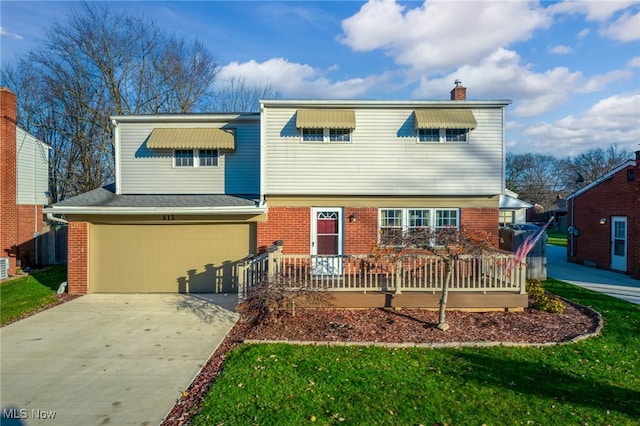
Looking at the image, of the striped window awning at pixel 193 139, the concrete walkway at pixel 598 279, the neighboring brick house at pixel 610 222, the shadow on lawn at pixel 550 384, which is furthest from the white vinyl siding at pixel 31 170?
the neighboring brick house at pixel 610 222

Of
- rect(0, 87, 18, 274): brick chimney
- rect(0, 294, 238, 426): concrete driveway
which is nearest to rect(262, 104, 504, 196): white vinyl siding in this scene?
rect(0, 294, 238, 426): concrete driveway

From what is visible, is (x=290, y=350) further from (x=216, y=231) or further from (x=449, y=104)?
(x=449, y=104)

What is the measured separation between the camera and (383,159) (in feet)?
34.6

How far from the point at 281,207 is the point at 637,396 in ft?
27.8

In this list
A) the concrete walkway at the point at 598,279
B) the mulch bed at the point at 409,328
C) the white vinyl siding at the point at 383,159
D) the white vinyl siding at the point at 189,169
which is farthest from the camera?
the white vinyl siding at the point at 189,169

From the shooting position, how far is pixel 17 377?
5.13 m

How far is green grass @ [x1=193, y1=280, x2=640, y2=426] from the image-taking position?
403 cm

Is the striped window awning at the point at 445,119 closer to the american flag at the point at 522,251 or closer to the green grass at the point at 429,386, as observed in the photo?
the american flag at the point at 522,251

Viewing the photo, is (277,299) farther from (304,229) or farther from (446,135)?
(446,135)

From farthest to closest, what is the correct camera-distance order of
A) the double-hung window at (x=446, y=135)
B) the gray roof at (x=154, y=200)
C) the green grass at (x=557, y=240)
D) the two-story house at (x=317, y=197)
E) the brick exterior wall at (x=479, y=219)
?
1. the green grass at (x=557, y=240)
2. the brick exterior wall at (x=479, y=219)
3. the double-hung window at (x=446, y=135)
4. the two-story house at (x=317, y=197)
5. the gray roof at (x=154, y=200)

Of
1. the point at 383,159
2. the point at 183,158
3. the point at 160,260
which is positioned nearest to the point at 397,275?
the point at 383,159

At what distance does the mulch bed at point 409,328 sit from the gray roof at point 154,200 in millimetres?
3928

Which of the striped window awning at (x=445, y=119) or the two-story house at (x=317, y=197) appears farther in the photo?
the two-story house at (x=317, y=197)

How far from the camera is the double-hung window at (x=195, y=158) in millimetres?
11219
